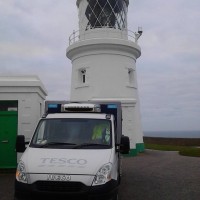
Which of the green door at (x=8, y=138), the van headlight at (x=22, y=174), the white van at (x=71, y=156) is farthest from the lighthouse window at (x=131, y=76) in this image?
the van headlight at (x=22, y=174)

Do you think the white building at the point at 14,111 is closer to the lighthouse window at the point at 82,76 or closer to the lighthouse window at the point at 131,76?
the lighthouse window at the point at 82,76

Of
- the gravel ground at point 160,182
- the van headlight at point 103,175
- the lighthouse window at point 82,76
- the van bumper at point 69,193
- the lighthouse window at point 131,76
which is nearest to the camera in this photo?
the van bumper at point 69,193

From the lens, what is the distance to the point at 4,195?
31.7 feet

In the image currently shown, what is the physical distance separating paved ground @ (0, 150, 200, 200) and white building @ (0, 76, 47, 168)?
3.91ft

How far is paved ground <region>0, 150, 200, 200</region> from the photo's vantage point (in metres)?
9.89

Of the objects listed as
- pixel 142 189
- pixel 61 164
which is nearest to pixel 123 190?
pixel 142 189

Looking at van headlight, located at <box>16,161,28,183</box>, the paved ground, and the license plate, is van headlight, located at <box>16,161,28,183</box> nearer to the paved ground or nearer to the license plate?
the license plate

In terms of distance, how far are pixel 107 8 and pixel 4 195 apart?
44.8 feet

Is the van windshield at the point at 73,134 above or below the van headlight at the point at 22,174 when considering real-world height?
above

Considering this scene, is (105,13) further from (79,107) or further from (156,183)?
(79,107)

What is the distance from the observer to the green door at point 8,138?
13.5m

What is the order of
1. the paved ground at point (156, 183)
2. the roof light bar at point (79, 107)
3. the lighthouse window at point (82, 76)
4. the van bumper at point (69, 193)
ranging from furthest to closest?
the lighthouse window at point (82, 76) < the paved ground at point (156, 183) < the roof light bar at point (79, 107) < the van bumper at point (69, 193)

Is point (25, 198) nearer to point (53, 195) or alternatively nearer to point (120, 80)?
point (53, 195)

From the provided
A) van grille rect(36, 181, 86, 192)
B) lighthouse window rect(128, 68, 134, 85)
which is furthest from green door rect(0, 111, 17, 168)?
lighthouse window rect(128, 68, 134, 85)
